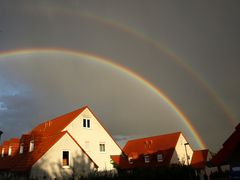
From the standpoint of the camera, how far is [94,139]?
131ft

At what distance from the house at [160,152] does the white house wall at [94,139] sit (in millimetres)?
8129

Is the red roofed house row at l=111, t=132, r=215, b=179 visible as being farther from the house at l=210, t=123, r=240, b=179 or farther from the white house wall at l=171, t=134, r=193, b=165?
the house at l=210, t=123, r=240, b=179

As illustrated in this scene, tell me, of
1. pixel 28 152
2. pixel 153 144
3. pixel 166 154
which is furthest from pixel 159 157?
pixel 28 152

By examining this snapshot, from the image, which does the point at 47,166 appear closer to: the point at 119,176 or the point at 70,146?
the point at 70,146

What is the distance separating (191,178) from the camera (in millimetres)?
25156

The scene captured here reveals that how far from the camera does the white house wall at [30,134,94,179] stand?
2856 cm

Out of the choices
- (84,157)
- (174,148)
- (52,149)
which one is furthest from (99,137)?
(174,148)

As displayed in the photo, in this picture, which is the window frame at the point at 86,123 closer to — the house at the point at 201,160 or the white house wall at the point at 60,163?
the white house wall at the point at 60,163

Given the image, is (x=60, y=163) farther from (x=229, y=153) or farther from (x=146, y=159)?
(x=146, y=159)

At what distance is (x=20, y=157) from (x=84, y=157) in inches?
320

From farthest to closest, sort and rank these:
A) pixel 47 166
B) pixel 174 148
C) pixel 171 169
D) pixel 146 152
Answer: pixel 146 152
pixel 174 148
pixel 47 166
pixel 171 169

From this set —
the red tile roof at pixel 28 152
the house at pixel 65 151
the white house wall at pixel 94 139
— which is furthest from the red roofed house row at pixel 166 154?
the red tile roof at pixel 28 152

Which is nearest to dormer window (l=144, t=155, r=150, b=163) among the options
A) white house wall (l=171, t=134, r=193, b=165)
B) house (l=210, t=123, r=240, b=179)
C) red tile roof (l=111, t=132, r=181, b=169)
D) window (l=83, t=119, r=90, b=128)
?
red tile roof (l=111, t=132, r=181, b=169)

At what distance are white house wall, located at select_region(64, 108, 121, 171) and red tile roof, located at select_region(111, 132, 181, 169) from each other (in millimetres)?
8129
